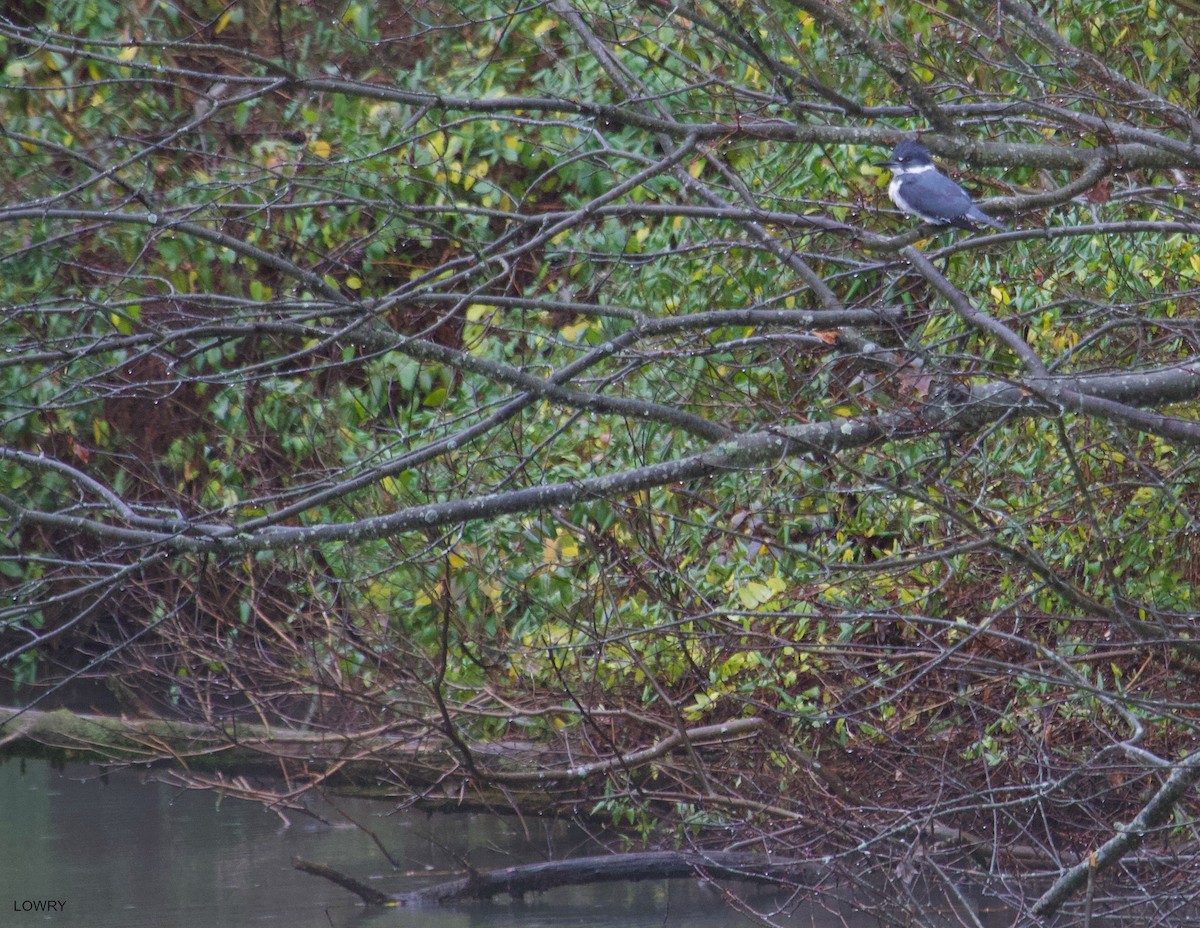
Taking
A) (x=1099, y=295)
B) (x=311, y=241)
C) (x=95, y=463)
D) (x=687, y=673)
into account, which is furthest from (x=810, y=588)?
(x=95, y=463)

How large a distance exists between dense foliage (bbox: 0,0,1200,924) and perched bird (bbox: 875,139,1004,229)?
15cm

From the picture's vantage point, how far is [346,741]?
4703 millimetres

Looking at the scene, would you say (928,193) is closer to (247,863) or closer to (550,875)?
(550,875)

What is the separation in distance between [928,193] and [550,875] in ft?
8.48

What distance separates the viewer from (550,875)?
4.48 meters

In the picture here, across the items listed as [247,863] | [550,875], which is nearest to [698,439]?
[550,875]

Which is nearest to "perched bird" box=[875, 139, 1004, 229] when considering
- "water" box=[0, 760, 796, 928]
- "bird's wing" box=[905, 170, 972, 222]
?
"bird's wing" box=[905, 170, 972, 222]

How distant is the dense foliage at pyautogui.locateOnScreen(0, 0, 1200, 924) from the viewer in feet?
9.48

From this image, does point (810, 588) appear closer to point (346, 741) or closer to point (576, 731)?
point (576, 731)

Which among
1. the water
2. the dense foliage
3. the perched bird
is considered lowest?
the water

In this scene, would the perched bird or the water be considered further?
the water

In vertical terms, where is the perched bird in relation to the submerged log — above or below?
above

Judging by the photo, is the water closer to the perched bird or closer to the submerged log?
the submerged log

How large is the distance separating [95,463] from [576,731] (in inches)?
115
